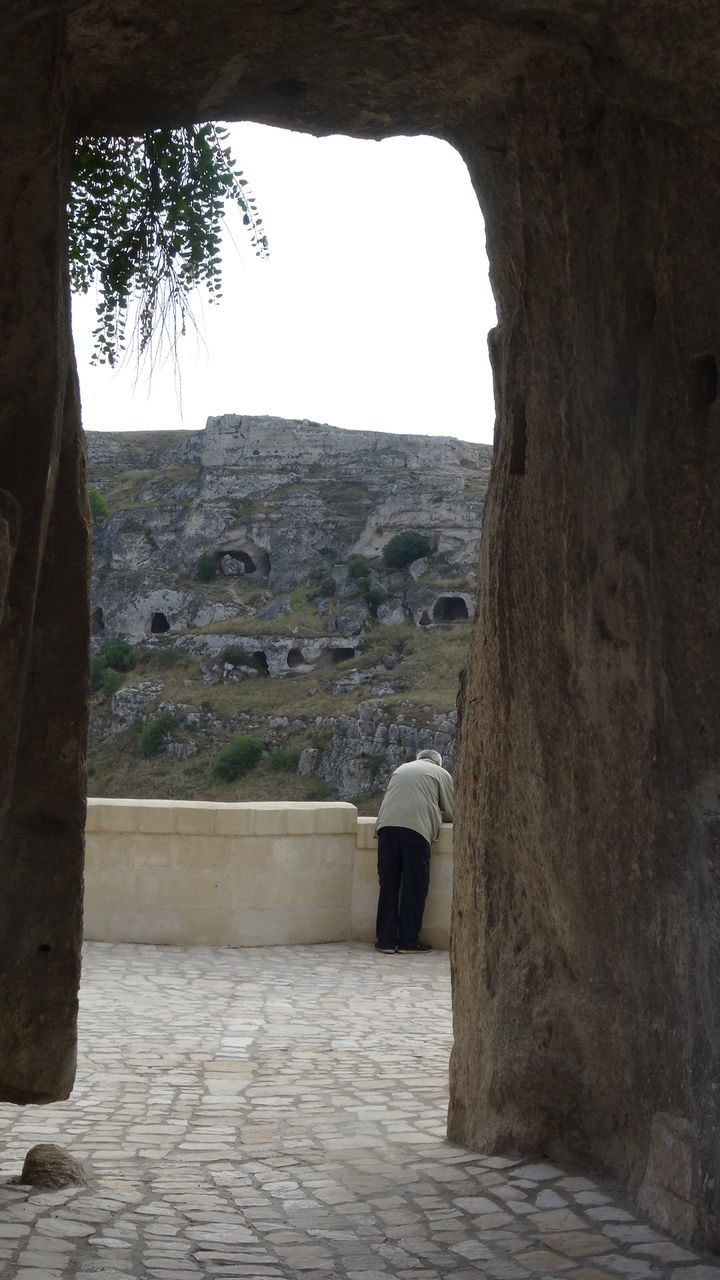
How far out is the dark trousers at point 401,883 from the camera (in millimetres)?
8812

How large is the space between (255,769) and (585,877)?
4609 cm

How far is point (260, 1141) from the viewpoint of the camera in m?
4.72

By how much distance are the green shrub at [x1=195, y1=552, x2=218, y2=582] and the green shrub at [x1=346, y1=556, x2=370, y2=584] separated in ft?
25.6

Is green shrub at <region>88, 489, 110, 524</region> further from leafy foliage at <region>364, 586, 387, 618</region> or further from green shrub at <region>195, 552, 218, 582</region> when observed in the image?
leafy foliage at <region>364, 586, 387, 618</region>

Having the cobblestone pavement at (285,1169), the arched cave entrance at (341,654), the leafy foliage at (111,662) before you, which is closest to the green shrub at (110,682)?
the leafy foliage at (111,662)

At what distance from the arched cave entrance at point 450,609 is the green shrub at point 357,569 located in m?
4.25

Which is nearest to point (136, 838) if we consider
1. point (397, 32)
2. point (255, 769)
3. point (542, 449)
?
point (542, 449)

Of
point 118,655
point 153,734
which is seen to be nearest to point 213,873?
point 153,734

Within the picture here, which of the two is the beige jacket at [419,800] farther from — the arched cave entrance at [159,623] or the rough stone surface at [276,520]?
the arched cave entrance at [159,623]

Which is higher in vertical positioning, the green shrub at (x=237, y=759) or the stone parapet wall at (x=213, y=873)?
the stone parapet wall at (x=213, y=873)

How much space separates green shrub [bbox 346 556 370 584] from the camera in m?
63.3

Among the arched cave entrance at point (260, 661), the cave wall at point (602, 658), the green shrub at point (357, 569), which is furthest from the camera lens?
the green shrub at point (357, 569)

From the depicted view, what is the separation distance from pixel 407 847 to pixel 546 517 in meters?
5.09

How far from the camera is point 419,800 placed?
8828mm
